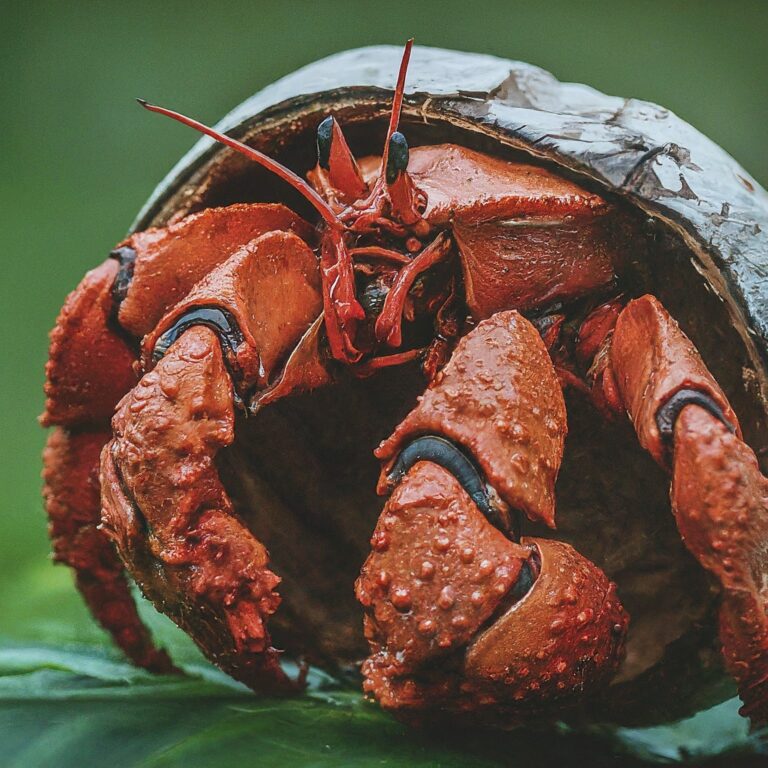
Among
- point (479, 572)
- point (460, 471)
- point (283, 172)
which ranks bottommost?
point (479, 572)

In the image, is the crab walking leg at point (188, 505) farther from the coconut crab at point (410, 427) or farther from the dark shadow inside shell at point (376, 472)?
the dark shadow inside shell at point (376, 472)

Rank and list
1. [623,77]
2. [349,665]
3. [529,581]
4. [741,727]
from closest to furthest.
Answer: [529,581] → [741,727] → [349,665] → [623,77]

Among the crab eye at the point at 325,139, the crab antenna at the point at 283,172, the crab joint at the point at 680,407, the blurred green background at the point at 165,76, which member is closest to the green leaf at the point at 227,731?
the crab joint at the point at 680,407

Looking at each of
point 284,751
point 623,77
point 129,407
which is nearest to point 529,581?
point 284,751

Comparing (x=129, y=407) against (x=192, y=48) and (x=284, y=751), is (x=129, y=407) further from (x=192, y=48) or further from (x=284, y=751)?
(x=192, y=48)

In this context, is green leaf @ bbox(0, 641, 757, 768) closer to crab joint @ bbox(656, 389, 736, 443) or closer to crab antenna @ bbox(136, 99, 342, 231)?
crab joint @ bbox(656, 389, 736, 443)

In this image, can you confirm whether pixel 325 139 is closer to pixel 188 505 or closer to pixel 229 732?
pixel 188 505

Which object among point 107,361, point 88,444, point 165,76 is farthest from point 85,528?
point 165,76
